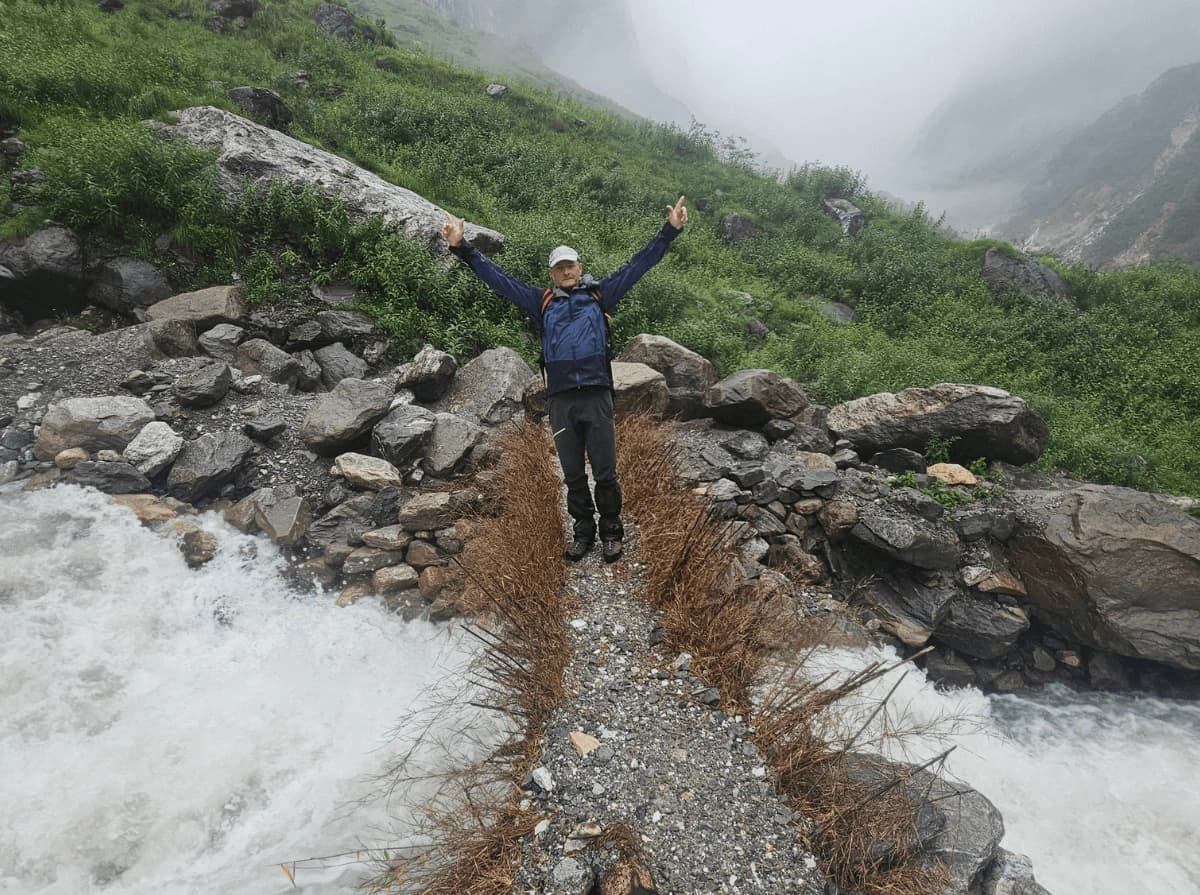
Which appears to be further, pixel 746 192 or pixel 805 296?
pixel 746 192

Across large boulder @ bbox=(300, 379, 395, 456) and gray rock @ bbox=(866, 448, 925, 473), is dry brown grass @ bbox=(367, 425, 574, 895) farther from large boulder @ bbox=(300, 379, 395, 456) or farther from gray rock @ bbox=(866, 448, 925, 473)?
gray rock @ bbox=(866, 448, 925, 473)

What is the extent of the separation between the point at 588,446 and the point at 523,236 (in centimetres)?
868

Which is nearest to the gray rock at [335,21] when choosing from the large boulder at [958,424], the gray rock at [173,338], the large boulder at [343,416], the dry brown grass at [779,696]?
the gray rock at [173,338]

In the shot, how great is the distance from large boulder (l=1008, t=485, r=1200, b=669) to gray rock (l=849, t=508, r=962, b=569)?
3.74 ft

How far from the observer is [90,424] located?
20.4 ft

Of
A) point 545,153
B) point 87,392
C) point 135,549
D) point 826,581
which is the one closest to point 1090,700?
point 826,581

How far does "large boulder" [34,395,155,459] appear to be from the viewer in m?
6.09

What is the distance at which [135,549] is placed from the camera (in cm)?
553

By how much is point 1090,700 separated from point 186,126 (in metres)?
17.5

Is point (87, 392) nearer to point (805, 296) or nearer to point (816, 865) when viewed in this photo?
point (816, 865)

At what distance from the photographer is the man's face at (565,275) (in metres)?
4.78

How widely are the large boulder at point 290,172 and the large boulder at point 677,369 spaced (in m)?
4.20

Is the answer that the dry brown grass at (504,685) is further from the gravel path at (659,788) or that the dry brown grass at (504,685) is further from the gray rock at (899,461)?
the gray rock at (899,461)

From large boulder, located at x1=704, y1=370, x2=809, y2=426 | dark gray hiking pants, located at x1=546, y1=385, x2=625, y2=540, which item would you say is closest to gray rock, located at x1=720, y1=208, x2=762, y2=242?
large boulder, located at x1=704, y1=370, x2=809, y2=426
